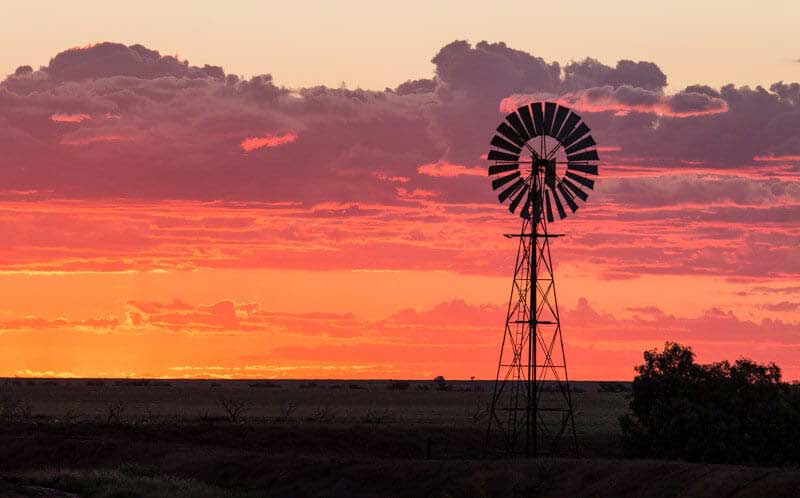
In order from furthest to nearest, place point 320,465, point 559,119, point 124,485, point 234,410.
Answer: point 234,410
point 559,119
point 320,465
point 124,485

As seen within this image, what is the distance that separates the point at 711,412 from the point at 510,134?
1619cm

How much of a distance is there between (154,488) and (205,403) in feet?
263

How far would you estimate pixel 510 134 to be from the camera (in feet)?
198

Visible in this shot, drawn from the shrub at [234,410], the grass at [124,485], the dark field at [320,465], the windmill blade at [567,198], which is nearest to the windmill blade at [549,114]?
the windmill blade at [567,198]

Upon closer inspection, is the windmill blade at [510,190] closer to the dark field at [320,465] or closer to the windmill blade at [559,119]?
the windmill blade at [559,119]

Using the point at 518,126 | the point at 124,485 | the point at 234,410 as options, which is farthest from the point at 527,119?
the point at 234,410

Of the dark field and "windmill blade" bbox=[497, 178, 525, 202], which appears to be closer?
the dark field

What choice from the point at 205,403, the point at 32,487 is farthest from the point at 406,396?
the point at 32,487

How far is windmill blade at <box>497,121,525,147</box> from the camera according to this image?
198 ft

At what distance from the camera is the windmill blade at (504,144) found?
2382 inches

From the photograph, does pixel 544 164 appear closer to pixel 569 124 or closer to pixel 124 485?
pixel 569 124

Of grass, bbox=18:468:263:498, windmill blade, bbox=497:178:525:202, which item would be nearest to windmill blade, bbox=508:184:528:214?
windmill blade, bbox=497:178:525:202

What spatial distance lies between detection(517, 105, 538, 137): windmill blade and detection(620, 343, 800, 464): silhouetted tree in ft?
40.9

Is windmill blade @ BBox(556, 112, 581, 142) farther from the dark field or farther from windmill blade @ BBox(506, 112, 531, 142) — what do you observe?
the dark field
